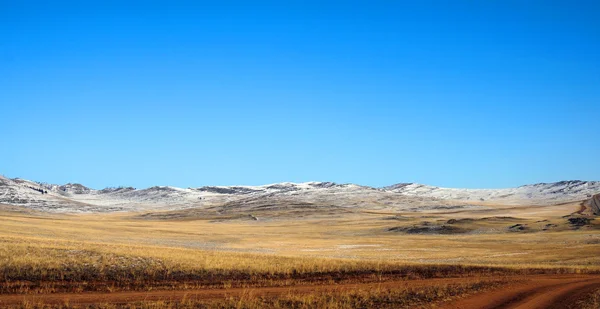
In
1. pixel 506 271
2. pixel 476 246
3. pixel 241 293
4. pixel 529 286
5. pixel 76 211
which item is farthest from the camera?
pixel 76 211

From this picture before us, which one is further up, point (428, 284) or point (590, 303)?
point (428, 284)

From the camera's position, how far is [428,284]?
25.7 metres

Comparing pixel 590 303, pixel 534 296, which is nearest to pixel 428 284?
pixel 534 296

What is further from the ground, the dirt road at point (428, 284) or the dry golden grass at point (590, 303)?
the dirt road at point (428, 284)

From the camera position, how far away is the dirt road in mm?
20438

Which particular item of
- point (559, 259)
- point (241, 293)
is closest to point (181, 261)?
point (241, 293)

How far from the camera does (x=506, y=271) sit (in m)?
32.2

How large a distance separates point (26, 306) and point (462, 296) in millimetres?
16032

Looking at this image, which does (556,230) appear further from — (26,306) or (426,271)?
(26,306)

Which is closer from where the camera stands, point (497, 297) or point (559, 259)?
point (497, 297)

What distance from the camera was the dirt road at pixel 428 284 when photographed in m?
20.4

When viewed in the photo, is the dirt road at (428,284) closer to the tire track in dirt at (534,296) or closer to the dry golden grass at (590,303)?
the tire track in dirt at (534,296)

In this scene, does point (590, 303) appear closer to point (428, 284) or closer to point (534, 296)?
point (534, 296)

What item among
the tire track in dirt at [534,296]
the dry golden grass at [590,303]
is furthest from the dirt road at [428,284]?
the dry golden grass at [590,303]
